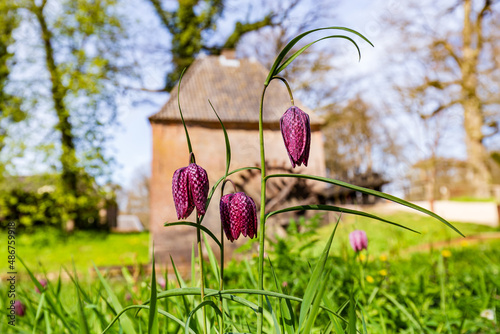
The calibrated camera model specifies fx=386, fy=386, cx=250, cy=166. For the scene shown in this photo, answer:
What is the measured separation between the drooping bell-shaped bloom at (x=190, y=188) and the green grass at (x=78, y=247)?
7.10m

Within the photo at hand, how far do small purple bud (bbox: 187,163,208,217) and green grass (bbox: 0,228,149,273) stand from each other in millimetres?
7116

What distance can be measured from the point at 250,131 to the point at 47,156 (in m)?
7.02

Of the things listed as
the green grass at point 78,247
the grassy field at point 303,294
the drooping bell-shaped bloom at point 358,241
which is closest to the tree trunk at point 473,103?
the green grass at point 78,247

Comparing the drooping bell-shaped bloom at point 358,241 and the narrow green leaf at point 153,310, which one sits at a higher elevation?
the narrow green leaf at point 153,310

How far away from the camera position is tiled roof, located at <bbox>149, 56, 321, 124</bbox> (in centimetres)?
521

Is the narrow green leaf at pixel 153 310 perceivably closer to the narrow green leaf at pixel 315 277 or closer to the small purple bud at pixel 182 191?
the small purple bud at pixel 182 191

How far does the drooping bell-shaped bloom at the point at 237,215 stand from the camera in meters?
0.72

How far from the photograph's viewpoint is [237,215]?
72 cm

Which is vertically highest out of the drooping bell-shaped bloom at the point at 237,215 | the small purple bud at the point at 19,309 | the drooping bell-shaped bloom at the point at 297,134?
the drooping bell-shaped bloom at the point at 297,134

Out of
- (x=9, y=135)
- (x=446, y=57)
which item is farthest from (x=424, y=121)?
(x=9, y=135)

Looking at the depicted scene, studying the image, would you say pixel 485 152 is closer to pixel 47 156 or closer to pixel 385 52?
pixel 385 52

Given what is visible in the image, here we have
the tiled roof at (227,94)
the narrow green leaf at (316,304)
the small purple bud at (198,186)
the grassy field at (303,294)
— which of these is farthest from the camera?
the tiled roof at (227,94)

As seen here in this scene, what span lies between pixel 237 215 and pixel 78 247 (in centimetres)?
962

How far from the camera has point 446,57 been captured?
12.6 metres
